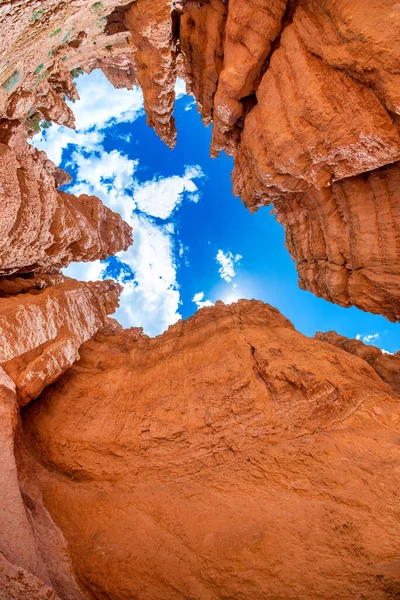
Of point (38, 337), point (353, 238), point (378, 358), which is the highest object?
point (353, 238)

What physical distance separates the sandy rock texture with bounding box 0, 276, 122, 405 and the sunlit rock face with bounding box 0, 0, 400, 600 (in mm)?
56

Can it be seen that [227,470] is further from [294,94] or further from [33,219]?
[33,219]

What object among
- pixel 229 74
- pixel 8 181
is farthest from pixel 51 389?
pixel 229 74

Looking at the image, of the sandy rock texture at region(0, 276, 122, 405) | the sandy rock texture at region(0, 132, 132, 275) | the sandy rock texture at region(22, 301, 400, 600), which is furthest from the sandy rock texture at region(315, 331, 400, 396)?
the sandy rock texture at region(0, 132, 132, 275)

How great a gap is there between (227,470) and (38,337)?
A: 230 inches

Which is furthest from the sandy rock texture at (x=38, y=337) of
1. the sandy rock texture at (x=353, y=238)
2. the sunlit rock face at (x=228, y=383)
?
the sandy rock texture at (x=353, y=238)

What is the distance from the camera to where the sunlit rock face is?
472 centimetres

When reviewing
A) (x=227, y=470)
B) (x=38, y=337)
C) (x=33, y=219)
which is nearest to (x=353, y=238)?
(x=227, y=470)

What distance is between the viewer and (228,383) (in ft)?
23.3

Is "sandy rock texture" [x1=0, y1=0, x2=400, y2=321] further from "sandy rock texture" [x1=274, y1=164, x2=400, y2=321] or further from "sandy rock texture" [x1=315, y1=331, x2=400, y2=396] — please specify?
"sandy rock texture" [x1=315, y1=331, x2=400, y2=396]

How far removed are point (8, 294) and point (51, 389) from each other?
4.18 meters

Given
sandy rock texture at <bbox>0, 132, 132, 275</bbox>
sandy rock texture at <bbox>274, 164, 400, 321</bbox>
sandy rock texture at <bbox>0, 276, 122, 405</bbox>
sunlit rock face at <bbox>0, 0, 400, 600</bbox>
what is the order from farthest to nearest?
1. sandy rock texture at <bbox>0, 132, 132, 275</bbox>
2. sandy rock texture at <bbox>274, 164, 400, 321</bbox>
3. sandy rock texture at <bbox>0, 276, 122, 405</bbox>
4. sunlit rock face at <bbox>0, 0, 400, 600</bbox>

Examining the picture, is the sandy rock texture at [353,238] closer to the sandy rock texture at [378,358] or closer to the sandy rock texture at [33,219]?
the sandy rock texture at [378,358]

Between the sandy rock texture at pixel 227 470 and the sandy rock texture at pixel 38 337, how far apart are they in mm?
982
